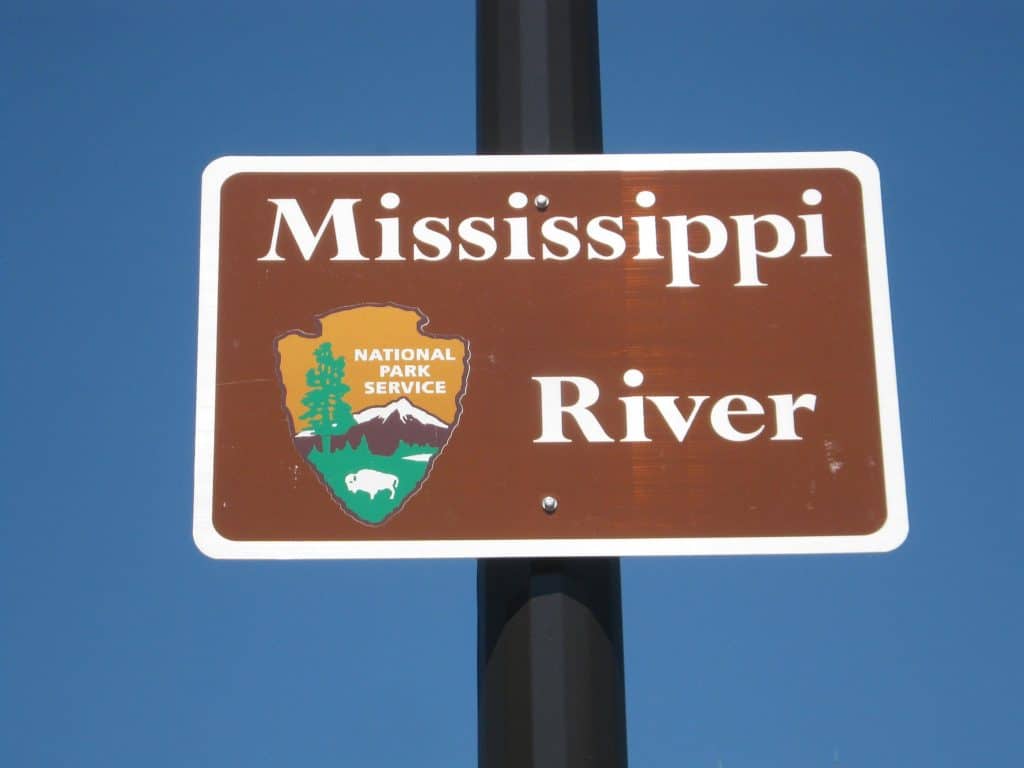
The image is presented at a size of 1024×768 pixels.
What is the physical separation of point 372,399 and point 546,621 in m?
0.44

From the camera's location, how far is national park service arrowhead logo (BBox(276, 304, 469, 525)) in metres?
2.05

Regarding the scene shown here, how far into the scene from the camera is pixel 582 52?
2.29 m

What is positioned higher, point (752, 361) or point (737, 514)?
point (752, 361)

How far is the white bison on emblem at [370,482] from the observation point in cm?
204

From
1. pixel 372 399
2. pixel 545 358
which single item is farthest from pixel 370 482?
pixel 545 358

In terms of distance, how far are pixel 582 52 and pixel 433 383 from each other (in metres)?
0.65

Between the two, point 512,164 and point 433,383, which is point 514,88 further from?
point 433,383

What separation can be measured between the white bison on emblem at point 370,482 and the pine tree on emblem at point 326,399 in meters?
0.06

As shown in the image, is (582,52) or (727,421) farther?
(582,52)

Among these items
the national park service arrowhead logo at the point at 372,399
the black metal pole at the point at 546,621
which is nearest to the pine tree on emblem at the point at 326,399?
the national park service arrowhead logo at the point at 372,399

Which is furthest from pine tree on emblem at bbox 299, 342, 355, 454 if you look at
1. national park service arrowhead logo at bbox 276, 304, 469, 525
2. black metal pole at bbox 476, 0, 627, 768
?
black metal pole at bbox 476, 0, 627, 768

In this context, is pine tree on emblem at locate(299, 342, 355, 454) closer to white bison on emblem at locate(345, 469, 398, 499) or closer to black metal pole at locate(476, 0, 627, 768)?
white bison on emblem at locate(345, 469, 398, 499)

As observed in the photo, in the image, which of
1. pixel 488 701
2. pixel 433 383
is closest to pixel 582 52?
pixel 433 383

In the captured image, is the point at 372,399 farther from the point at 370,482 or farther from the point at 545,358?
the point at 545,358
